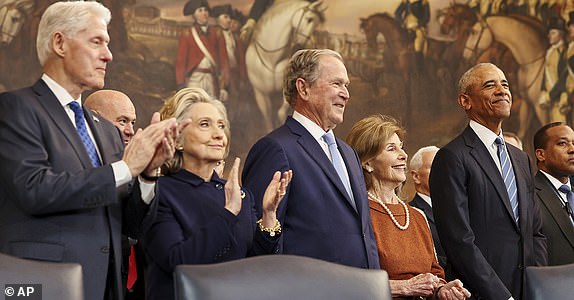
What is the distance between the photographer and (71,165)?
344 centimetres

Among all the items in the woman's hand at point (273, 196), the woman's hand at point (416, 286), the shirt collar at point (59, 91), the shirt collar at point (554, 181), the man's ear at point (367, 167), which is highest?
the shirt collar at point (59, 91)

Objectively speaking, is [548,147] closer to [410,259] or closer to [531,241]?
[531,241]

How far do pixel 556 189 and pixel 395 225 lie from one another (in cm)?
170

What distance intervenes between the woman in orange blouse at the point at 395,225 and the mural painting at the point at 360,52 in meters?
4.59

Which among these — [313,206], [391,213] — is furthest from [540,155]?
[313,206]

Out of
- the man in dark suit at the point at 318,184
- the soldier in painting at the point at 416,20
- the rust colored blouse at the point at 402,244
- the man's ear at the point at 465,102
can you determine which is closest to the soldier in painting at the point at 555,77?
the soldier in painting at the point at 416,20

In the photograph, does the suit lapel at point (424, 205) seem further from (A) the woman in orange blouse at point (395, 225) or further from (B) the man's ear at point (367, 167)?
(B) the man's ear at point (367, 167)

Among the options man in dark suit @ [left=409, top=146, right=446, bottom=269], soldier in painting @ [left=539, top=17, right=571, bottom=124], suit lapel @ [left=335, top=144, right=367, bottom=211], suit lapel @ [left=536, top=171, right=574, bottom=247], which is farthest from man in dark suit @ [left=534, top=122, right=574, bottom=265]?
soldier in painting @ [left=539, top=17, right=571, bottom=124]

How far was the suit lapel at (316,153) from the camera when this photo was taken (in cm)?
429

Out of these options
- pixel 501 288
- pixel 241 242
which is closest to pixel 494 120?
pixel 501 288

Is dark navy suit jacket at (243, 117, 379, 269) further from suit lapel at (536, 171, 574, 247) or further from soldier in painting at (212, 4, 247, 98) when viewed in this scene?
soldier in painting at (212, 4, 247, 98)

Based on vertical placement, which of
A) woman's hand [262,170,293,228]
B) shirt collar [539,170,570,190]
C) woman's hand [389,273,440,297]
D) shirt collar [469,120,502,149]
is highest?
shirt collar [469,120,502,149]

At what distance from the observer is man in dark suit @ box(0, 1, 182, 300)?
130 inches

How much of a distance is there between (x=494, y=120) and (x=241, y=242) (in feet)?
6.58
